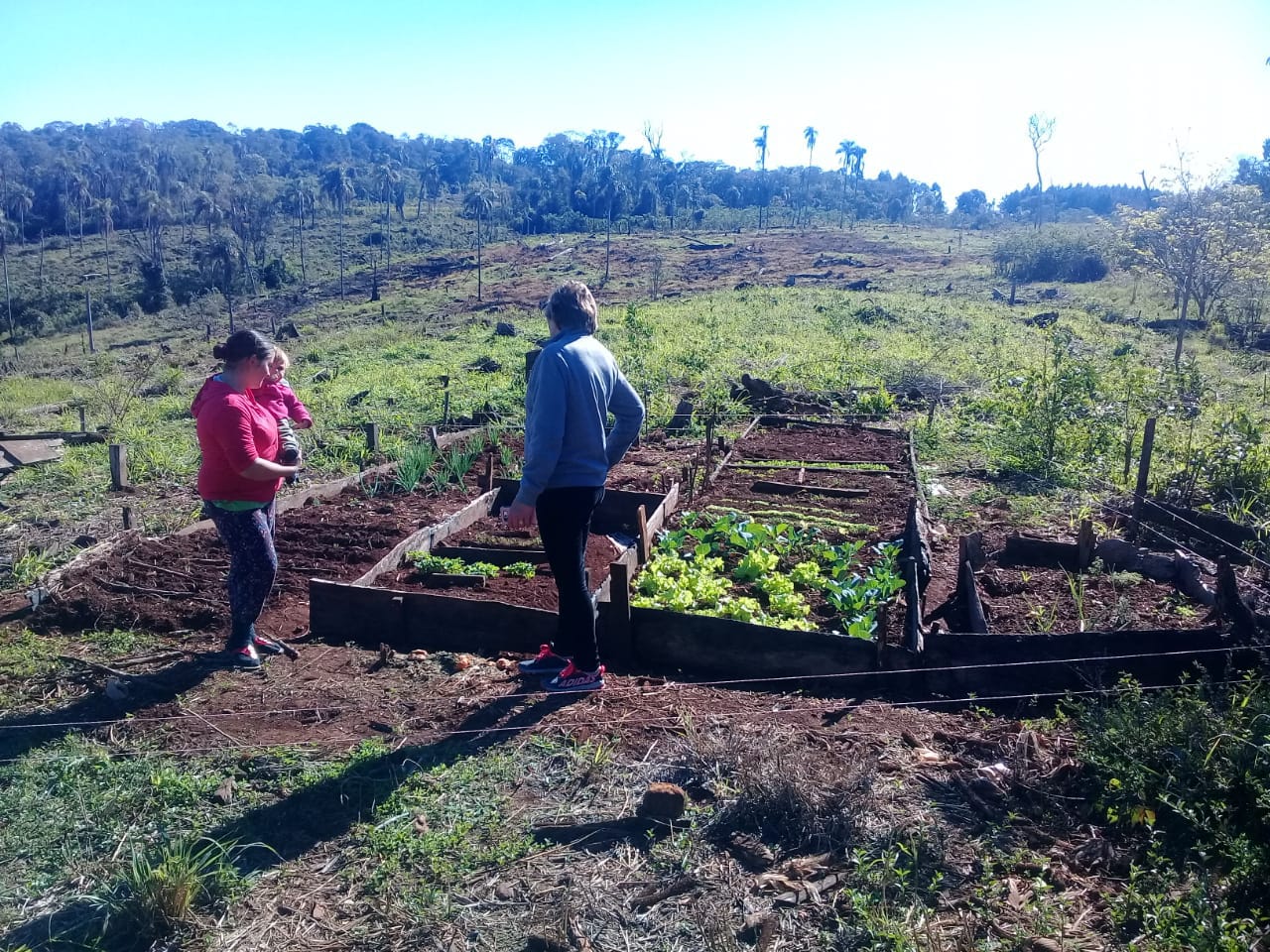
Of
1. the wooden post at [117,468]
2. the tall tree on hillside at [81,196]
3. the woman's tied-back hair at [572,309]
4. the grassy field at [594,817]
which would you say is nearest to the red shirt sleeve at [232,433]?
the grassy field at [594,817]

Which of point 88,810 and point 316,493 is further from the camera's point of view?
point 316,493

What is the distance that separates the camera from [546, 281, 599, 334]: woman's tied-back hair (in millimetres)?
3822

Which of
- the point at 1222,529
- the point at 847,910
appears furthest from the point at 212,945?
the point at 1222,529

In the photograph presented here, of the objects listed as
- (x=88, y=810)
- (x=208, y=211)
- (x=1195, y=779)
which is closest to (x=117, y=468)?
(x=88, y=810)

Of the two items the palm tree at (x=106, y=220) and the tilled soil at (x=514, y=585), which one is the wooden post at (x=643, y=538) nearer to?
the tilled soil at (x=514, y=585)

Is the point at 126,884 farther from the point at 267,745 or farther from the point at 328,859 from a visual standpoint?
the point at 267,745

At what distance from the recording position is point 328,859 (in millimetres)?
2924

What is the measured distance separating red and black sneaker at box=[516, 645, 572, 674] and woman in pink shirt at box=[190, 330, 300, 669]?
1338mm

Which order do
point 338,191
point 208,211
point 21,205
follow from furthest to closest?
point 338,191, point 208,211, point 21,205

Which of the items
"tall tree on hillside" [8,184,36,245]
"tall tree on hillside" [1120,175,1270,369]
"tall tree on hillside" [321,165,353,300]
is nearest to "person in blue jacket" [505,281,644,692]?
"tall tree on hillside" [1120,175,1270,369]

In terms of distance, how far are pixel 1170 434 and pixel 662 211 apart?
236 feet

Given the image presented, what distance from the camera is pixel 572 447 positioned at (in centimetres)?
379

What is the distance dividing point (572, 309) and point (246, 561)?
2042 mm

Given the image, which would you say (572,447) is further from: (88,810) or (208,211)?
(208,211)
